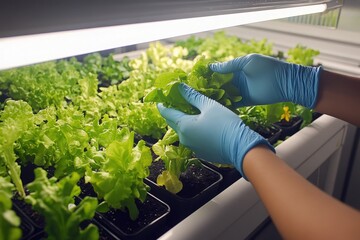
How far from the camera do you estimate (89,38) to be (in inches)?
24.8

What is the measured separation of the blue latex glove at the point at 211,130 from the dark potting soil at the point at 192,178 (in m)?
0.07

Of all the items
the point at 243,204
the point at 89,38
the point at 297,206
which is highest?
the point at 89,38

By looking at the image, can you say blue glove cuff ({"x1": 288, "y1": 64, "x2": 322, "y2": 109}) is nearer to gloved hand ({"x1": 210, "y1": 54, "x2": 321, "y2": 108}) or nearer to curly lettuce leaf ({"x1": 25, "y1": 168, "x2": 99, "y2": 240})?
gloved hand ({"x1": 210, "y1": 54, "x2": 321, "y2": 108})

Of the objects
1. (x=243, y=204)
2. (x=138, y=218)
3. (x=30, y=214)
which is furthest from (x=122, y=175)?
(x=243, y=204)

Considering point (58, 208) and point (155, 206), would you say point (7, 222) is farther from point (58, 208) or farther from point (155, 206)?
point (155, 206)

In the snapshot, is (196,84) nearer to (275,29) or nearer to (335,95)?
(335,95)

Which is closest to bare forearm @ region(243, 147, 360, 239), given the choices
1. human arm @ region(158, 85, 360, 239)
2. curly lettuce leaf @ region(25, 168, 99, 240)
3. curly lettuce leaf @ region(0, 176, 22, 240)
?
human arm @ region(158, 85, 360, 239)

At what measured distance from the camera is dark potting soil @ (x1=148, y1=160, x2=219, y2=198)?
0.85 m

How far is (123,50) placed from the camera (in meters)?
2.06

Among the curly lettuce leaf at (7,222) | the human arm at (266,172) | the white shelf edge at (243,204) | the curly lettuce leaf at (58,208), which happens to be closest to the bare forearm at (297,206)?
the human arm at (266,172)

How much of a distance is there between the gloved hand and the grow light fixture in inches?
5.3

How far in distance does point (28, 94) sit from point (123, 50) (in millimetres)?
984

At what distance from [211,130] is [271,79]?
32 centimetres

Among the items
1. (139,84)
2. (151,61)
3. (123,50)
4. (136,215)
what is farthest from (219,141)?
(123,50)
